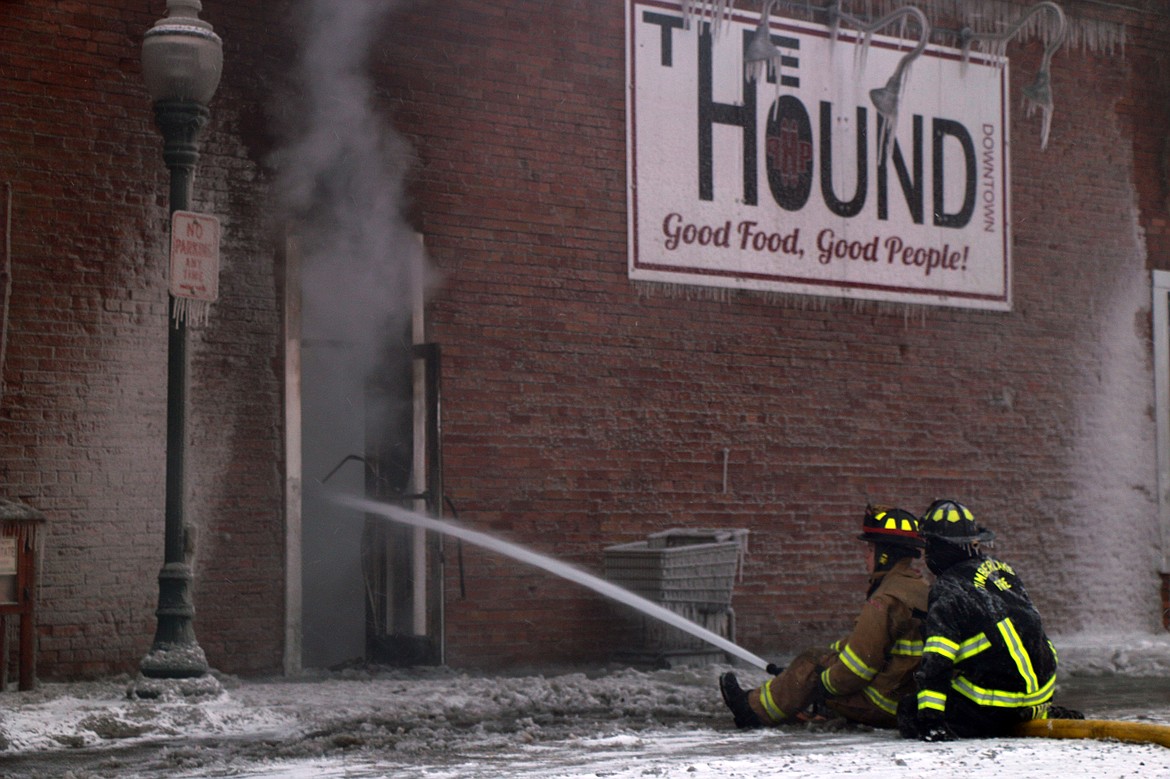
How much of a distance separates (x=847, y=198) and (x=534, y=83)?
3.14 metres

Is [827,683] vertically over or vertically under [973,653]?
under

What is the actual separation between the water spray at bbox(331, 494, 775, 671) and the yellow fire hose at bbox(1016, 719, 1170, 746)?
3689 millimetres

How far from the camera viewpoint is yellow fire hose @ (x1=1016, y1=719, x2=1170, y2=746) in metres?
7.34

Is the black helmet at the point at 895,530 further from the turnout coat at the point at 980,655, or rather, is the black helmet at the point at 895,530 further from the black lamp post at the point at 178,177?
the black lamp post at the point at 178,177

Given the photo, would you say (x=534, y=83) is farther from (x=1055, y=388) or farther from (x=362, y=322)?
(x=1055, y=388)

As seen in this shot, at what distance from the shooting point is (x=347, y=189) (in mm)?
11641

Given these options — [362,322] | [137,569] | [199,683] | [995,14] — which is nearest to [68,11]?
[362,322]

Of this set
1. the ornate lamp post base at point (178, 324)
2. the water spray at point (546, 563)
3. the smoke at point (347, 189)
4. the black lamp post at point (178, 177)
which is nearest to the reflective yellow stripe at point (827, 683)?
the water spray at point (546, 563)

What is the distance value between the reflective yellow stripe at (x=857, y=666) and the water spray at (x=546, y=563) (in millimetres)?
3167

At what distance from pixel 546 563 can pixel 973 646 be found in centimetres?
516

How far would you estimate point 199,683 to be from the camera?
8.94m

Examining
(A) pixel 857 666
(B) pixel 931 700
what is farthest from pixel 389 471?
(B) pixel 931 700

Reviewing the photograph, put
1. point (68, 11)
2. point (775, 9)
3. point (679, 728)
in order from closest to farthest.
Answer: point (679, 728), point (68, 11), point (775, 9)

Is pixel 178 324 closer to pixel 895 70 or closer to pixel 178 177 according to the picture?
pixel 178 177
